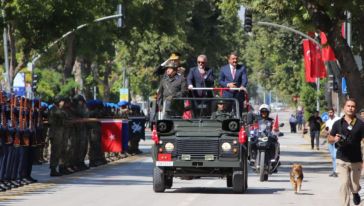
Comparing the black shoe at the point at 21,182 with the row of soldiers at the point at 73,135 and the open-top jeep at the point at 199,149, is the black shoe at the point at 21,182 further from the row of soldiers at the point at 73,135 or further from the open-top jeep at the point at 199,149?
the open-top jeep at the point at 199,149

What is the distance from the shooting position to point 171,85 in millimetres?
23688

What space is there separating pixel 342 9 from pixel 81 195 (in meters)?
12.7

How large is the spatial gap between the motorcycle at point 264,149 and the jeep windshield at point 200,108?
3596mm

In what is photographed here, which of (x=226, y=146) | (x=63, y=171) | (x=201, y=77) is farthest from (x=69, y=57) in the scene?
(x=226, y=146)

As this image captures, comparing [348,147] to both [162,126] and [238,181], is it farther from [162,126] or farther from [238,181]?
[162,126]

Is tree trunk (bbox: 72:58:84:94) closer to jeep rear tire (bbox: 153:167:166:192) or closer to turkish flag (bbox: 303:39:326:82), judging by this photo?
turkish flag (bbox: 303:39:326:82)

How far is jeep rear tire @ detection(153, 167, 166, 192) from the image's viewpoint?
893 inches

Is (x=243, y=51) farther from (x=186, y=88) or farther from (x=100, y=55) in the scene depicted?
(x=186, y=88)

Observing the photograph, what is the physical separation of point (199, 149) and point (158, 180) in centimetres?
100

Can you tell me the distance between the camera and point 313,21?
3356 cm

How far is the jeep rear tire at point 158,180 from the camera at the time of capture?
2267 cm

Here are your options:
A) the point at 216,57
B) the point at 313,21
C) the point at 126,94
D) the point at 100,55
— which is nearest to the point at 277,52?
the point at 216,57

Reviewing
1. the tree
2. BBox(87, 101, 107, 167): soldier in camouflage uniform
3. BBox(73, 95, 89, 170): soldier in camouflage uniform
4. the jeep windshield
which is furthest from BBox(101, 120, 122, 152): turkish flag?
the jeep windshield

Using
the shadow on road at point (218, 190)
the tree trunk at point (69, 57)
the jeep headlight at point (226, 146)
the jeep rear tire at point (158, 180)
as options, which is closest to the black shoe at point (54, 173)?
the shadow on road at point (218, 190)
